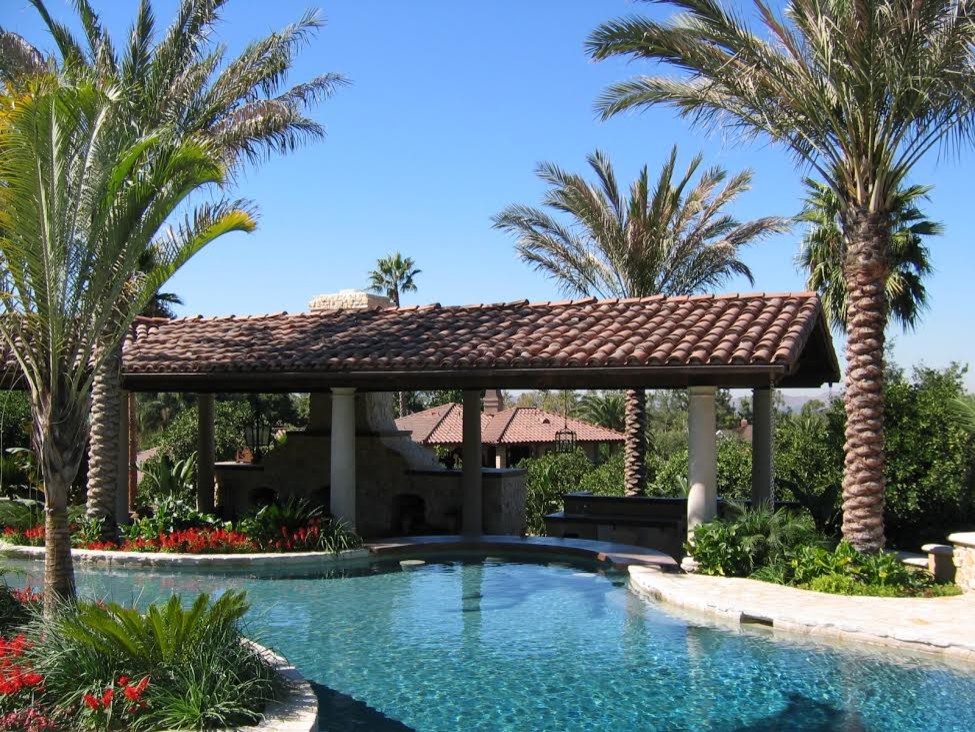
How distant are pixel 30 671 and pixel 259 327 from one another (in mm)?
12646

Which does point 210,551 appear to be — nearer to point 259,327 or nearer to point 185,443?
point 259,327

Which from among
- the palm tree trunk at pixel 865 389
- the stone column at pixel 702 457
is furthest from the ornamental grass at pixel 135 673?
the palm tree trunk at pixel 865 389

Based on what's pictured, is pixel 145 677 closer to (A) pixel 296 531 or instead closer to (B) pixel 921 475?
(A) pixel 296 531

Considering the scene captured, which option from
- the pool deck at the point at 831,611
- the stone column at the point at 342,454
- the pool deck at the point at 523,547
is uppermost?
the stone column at the point at 342,454

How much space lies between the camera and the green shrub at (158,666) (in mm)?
6039

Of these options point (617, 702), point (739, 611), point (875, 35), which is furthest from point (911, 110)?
point (617, 702)

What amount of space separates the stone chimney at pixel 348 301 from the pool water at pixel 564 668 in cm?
849

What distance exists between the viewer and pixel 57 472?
7891 millimetres

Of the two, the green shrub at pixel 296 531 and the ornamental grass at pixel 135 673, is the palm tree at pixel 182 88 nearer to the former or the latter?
the green shrub at pixel 296 531

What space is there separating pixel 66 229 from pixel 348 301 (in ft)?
39.3

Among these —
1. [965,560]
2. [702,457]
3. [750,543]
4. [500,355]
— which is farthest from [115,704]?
[965,560]

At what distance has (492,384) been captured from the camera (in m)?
14.8

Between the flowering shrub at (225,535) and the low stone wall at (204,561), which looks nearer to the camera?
the low stone wall at (204,561)

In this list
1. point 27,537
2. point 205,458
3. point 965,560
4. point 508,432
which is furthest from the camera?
point 508,432
